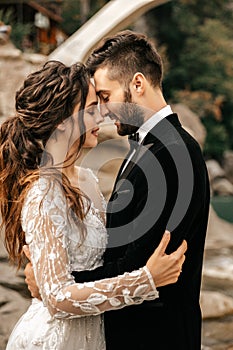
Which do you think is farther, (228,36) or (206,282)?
(228,36)

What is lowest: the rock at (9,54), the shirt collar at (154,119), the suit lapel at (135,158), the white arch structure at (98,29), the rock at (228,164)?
the rock at (228,164)

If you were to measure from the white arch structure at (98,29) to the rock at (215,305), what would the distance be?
10.3ft

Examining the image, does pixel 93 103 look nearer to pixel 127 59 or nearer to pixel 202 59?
pixel 127 59

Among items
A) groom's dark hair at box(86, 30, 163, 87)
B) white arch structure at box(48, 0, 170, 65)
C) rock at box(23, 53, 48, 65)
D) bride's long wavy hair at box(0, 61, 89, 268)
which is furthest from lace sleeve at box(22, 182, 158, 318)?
rock at box(23, 53, 48, 65)

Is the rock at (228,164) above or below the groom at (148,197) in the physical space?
below

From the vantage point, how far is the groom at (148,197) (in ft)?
6.24

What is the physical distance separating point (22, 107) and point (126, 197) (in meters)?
0.38

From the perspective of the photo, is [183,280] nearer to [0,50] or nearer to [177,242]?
[177,242]

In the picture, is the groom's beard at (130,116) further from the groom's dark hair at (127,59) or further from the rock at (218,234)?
the rock at (218,234)

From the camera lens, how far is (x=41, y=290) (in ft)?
6.15

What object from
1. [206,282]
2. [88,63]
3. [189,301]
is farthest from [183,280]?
[206,282]

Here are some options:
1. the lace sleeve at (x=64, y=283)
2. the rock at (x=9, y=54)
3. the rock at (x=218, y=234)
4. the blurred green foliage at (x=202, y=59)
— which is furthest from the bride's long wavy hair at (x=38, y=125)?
the blurred green foliage at (x=202, y=59)

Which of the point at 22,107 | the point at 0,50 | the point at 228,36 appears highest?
the point at 22,107

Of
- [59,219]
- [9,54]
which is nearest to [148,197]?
[59,219]
